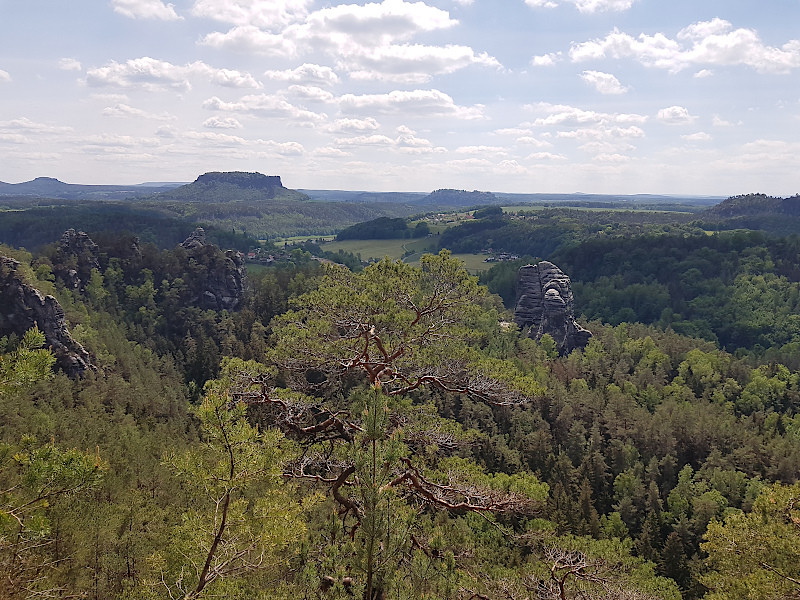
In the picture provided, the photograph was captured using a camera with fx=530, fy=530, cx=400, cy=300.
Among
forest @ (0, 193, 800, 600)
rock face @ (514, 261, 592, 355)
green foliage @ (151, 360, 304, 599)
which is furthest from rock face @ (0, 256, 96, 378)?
rock face @ (514, 261, 592, 355)

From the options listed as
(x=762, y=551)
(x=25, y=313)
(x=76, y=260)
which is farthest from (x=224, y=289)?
(x=762, y=551)

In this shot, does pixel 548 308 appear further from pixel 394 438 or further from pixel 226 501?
pixel 226 501

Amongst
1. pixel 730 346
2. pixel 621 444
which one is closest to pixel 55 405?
pixel 621 444

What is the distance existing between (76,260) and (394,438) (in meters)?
114

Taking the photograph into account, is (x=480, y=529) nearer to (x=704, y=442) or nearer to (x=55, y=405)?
(x=704, y=442)

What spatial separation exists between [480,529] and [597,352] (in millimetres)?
62784

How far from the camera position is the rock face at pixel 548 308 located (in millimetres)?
105625

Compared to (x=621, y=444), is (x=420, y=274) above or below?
above

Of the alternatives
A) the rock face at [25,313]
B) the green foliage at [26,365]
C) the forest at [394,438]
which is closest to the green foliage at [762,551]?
the forest at [394,438]

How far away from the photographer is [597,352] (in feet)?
321

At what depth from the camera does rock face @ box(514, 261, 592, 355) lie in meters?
106

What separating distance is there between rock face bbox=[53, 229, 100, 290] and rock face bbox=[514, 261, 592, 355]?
89858 mm

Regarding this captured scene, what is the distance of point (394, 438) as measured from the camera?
1388 centimetres

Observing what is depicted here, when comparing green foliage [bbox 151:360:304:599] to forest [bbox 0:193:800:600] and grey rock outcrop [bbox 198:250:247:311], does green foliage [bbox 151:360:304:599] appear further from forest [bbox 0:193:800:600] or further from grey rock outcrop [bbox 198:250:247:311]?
grey rock outcrop [bbox 198:250:247:311]
